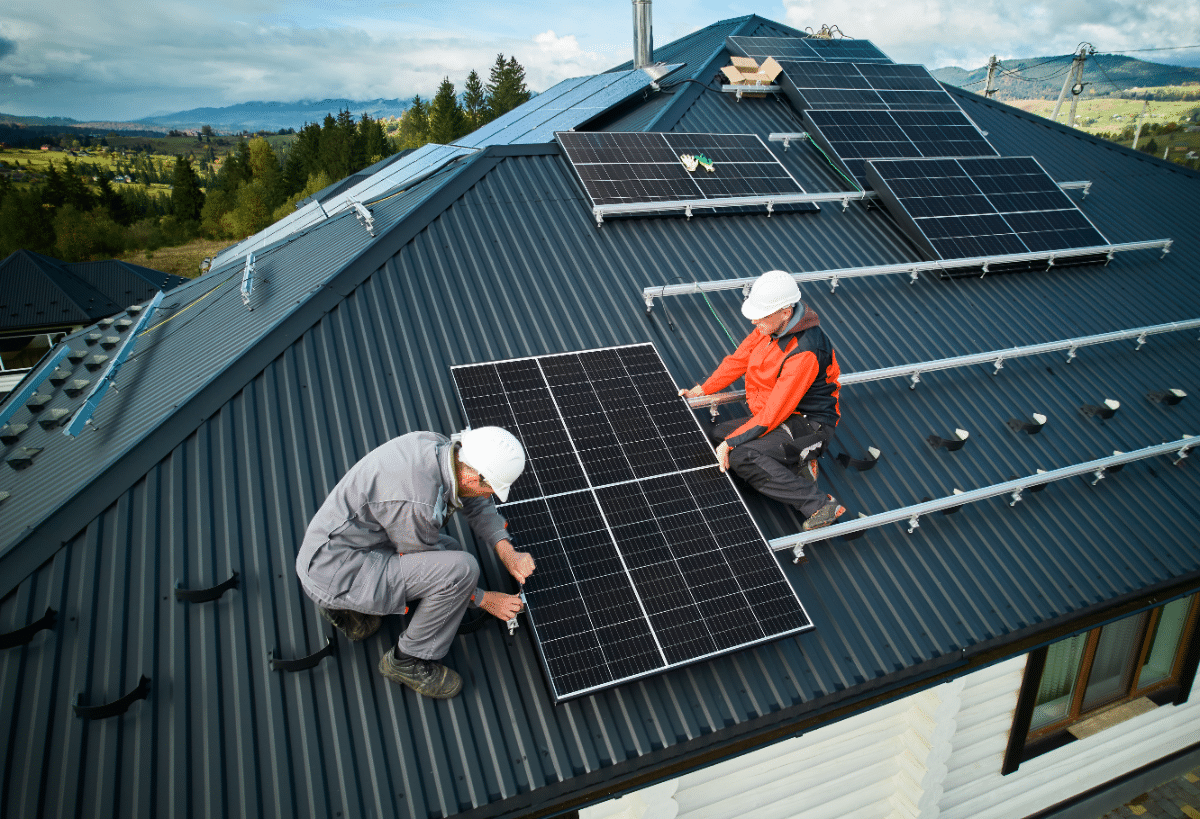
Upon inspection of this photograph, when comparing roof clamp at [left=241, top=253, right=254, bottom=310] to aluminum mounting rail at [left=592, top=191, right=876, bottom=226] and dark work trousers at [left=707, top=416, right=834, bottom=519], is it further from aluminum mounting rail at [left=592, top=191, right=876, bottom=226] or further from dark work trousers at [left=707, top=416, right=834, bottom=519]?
dark work trousers at [left=707, top=416, right=834, bottom=519]

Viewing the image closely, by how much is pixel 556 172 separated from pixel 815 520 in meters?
6.59

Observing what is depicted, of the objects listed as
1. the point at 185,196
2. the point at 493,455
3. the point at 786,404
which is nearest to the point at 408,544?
the point at 493,455

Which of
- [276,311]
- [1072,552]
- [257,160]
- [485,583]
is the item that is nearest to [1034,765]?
[1072,552]

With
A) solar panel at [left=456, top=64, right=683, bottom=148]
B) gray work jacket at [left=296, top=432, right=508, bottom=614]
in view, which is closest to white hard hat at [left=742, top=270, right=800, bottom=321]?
gray work jacket at [left=296, top=432, right=508, bottom=614]

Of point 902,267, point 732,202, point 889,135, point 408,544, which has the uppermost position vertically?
point 889,135

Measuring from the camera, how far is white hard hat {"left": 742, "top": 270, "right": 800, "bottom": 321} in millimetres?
6078

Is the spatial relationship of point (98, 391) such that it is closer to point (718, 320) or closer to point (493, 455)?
point (493, 455)

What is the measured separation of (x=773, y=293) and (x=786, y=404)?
1.05m

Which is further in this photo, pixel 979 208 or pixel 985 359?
pixel 979 208

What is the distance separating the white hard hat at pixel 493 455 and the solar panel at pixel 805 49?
513 inches

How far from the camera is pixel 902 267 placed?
9.68m

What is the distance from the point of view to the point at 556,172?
10.1m

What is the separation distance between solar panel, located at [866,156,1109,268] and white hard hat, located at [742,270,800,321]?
206 inches

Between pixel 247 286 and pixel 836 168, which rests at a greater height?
pixel 836 168
